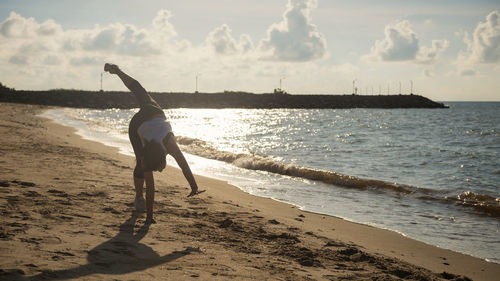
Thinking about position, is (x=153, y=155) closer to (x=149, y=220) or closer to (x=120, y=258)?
(x=149, y=220)

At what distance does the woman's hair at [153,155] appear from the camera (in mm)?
5676

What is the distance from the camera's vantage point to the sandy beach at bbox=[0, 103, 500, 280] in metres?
4.21

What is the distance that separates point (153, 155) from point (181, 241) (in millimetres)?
1146

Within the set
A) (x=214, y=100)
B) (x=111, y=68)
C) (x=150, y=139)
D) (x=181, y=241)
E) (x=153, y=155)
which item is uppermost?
(x=214, y=100)

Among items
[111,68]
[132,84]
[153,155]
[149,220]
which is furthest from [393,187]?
[111,68]

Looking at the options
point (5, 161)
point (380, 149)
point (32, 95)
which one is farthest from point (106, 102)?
point (5, 161)

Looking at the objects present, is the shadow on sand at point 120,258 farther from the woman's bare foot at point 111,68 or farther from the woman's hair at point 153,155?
the woman's bare foot at point 111,68

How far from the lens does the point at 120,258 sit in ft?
14.5

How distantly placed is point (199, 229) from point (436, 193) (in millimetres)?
8375

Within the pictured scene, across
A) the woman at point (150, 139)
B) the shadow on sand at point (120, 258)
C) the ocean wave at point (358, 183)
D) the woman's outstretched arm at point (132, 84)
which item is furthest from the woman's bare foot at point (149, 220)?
the ocean wave at point (358, 183)

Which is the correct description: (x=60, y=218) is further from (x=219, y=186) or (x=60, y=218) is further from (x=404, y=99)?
(x=404, y=99)

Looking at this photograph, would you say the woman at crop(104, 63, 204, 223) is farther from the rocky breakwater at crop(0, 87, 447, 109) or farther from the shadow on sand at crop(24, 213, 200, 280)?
the rocky breakwater at crop(0, 87, 447, 109)

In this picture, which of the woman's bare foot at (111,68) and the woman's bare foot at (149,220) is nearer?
the woman's bare foot at (149,220)

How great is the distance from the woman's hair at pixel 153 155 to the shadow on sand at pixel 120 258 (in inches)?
33.4
